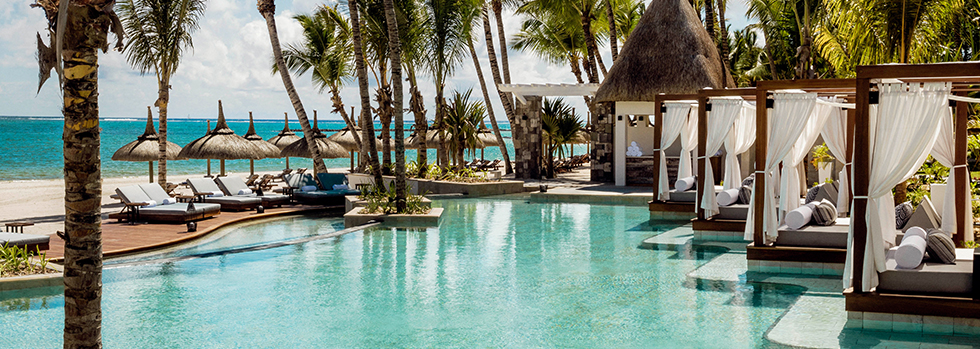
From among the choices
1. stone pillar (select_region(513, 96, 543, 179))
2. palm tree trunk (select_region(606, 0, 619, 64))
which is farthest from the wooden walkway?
palm tree trunk (select_region(606, 0, 619, 64))

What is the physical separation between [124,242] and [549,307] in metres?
5.96

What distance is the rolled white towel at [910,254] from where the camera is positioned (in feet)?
18.5

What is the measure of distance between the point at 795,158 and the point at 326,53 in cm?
1696

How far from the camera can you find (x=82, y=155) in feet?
10.8

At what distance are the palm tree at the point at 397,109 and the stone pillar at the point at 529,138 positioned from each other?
8.54 meters

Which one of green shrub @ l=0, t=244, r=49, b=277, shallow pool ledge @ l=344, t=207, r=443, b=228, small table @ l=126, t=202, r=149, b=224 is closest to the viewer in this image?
green shrub @ l=0, t=244, r=49, b=277

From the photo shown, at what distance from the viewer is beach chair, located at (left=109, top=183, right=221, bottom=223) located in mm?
11703

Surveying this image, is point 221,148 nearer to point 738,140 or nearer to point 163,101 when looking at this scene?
point 163,101

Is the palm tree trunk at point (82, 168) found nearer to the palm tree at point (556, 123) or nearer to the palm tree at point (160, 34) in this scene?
the palm tree at point (160, 34)

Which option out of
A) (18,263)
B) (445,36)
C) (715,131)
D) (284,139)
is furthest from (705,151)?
(284,139)

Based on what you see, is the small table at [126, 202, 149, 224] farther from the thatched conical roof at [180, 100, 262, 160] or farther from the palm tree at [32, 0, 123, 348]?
the palm tree at [32, 0, 123, 348]

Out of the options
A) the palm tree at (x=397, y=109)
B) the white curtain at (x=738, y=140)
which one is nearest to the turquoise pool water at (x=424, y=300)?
the palm tree at (x=397, y=109)

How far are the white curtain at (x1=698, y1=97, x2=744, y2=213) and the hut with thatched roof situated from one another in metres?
7.08

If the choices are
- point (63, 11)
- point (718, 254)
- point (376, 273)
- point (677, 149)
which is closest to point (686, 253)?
point (718, 254)
